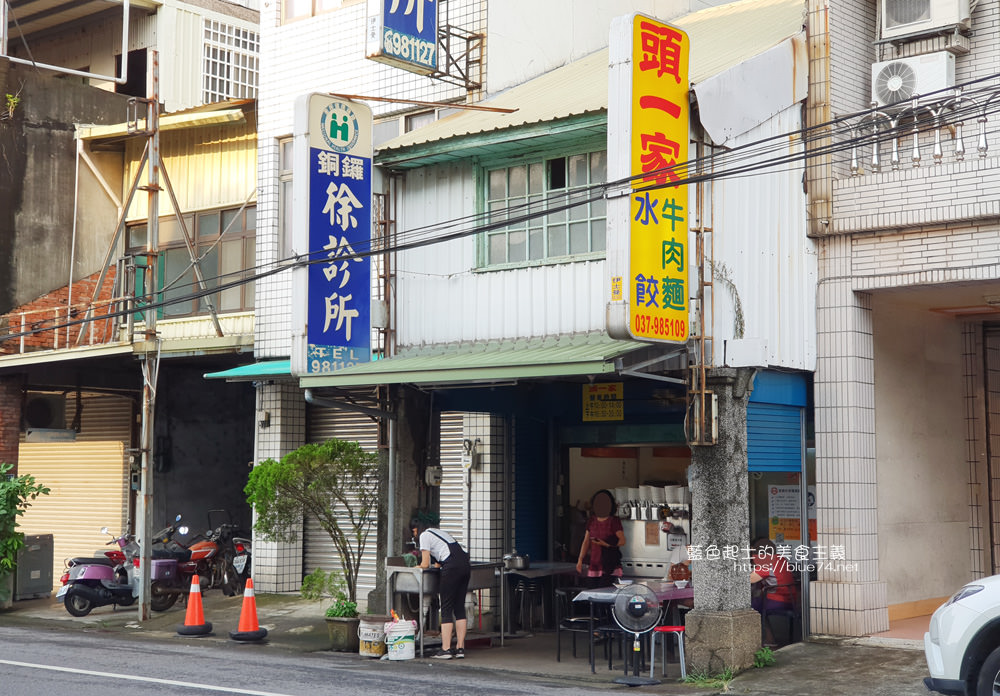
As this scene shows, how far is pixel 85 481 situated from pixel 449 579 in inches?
541

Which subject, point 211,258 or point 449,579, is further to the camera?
point 211,258

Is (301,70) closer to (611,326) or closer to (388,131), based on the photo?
(388,131)

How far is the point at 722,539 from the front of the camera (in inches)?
485

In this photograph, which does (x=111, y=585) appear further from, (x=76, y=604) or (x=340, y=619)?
(x=340, y=619)

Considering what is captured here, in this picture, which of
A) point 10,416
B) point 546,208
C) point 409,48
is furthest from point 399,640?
point 10,416

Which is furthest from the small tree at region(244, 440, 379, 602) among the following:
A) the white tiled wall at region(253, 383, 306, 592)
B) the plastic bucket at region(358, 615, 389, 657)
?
the white tiled wall at region(253, 383, 306, 592)

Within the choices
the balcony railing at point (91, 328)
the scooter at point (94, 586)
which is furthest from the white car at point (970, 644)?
the balcony railing at point (91, 328)

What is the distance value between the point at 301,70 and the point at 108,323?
6.35m

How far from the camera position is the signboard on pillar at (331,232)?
14141mm

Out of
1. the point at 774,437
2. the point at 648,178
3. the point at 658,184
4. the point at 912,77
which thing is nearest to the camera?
the point at 648,178

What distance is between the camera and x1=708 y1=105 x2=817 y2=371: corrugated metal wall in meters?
12.6

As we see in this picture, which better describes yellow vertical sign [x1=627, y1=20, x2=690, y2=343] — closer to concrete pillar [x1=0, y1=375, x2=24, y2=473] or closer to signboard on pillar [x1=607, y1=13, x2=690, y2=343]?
signboard on pillar [x1=607, y1=13, x2=690, y2=343]

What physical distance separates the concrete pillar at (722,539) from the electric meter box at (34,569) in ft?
41.8

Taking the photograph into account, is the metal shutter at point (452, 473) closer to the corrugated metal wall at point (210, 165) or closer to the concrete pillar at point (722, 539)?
the concrete pillar at point (722, 539)
